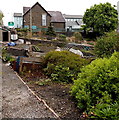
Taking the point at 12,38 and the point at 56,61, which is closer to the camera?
the point at 56,61

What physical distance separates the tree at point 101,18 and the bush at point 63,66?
24.8 meters

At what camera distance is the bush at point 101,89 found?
3.51 m

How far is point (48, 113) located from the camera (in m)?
4.06

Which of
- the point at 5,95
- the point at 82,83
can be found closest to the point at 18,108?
the point at 5,95

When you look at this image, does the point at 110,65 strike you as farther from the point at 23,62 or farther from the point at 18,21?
the point at 18,21

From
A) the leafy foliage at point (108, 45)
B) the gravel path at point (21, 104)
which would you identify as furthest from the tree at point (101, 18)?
the gravel path at point (21, 104)

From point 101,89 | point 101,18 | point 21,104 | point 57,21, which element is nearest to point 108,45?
point 101,89

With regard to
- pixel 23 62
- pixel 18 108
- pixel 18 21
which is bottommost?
pixel 18 108

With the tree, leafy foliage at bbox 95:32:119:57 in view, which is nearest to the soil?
leafy foliage at bbox 95:32:119:57

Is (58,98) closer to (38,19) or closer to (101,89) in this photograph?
(101,89)

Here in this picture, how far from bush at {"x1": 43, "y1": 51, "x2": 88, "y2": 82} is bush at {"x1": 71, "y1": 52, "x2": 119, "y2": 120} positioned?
260 cm

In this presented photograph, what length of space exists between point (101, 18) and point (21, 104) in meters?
29.0

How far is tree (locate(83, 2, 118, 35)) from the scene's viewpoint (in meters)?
31.4

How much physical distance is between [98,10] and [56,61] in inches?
1067
